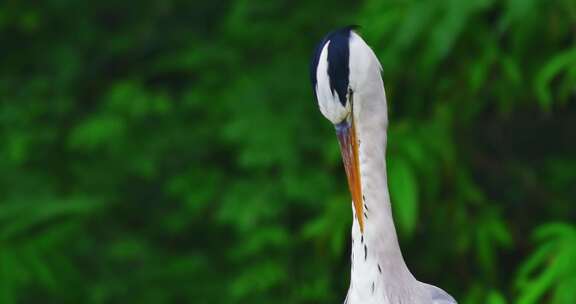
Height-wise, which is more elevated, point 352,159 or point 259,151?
point 352,159

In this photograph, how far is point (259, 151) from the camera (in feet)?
12.0

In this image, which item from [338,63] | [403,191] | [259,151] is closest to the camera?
[338,63]

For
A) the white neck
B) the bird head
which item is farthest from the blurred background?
the bird head

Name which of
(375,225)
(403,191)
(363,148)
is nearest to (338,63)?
(363,148)

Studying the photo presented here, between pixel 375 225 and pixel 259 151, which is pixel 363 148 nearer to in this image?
pixel 375 225

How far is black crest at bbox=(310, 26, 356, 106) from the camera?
1.67 metres

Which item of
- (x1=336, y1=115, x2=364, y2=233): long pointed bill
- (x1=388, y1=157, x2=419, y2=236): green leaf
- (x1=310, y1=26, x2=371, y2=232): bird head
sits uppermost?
(x1=310, y1=26, x2=371, y2=232): bird head

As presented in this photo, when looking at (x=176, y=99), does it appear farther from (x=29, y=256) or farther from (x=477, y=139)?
(x=477, y=139)

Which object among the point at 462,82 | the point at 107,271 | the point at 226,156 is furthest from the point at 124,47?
the point at 462,82

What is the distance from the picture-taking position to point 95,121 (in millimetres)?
4098

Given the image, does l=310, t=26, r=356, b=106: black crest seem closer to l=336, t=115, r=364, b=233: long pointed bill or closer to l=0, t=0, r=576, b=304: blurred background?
l=336, t=115, r=364, b=233: long pointed bill

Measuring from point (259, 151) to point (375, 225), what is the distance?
191 cm

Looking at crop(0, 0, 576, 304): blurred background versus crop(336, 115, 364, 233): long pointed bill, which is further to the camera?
crop(0, 0, 576, 304): blurred background

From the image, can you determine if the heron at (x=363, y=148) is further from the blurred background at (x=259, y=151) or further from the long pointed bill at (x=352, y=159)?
the blurred background at (x=259, y=151)
